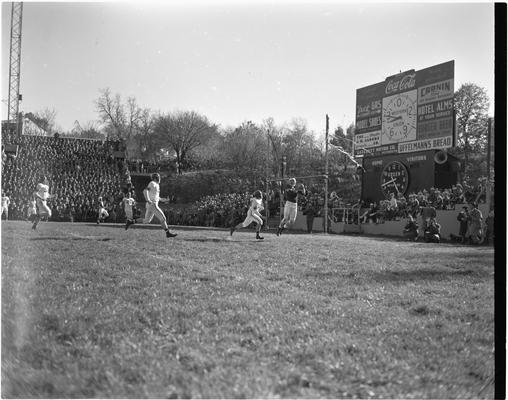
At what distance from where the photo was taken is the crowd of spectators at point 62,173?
2.84 m

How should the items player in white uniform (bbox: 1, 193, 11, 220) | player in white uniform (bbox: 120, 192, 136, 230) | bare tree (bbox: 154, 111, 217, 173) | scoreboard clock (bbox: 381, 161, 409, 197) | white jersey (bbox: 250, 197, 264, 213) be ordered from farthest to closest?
scoreboard clock (bbox: 381, 161, 409, 197) → white jersey (bbox: 250, 197, 264, 213) → player in white uniform (bbox: 120, 192, 136, 230) → bare tree (bbox: 154, 111, 217, 173) → player in white uniform (bbox: 1, 193, 11, 220)

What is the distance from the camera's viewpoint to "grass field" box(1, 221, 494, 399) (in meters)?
2.24

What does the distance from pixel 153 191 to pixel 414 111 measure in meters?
6.37

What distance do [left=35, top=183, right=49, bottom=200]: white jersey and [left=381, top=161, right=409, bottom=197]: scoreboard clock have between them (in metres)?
5.53

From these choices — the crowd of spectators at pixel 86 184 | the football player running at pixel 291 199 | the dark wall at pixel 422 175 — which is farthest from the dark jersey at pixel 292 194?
the dark wall at pixel 422 175

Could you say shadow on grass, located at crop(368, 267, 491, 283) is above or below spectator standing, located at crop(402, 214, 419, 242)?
below

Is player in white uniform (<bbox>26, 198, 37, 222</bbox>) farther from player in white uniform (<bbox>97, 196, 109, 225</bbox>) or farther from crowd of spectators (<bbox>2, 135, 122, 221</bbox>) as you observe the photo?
player in white uniform (<bbox>97, 196, 109, 225</bbox>)

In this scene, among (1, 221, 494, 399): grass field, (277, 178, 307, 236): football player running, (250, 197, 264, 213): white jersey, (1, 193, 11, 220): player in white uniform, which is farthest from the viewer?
(277, 178, 307, 236): football player running

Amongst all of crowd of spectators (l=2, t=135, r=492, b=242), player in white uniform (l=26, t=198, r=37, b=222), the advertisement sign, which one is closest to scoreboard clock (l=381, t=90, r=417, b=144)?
the advertisement sign

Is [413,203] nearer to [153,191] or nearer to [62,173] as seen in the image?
[153,191]

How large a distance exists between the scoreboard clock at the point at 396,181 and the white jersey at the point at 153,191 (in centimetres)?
461

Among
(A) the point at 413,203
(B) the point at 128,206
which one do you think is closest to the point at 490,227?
(B) the point at 128,206

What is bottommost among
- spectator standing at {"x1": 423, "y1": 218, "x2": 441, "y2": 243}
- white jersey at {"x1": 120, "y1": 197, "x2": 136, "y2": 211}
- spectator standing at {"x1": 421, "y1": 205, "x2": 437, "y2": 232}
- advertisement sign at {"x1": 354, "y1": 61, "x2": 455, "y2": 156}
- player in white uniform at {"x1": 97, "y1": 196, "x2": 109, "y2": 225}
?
spectator standing at {"x1": 423, "y1": 218, "x2": 441, "y2": 243}

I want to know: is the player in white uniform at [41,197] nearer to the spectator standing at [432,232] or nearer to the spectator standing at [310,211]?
the spectator standing at [432,232]
